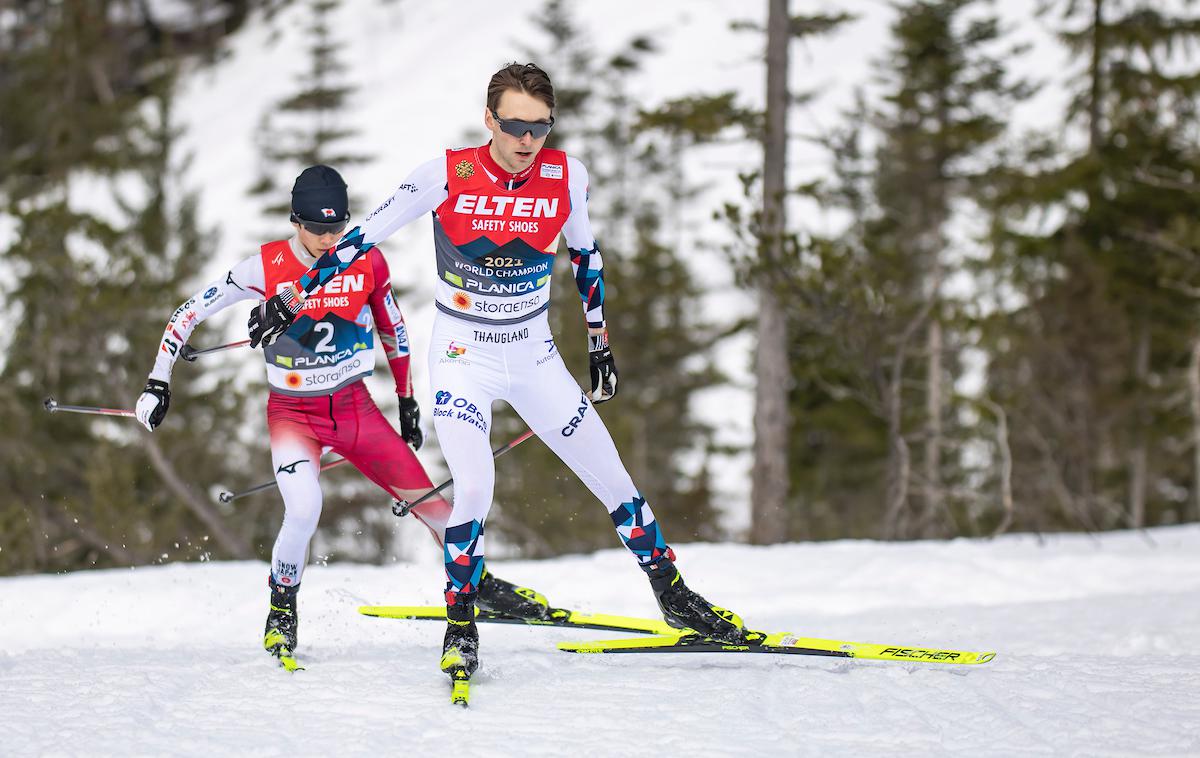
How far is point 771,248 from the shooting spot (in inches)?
409

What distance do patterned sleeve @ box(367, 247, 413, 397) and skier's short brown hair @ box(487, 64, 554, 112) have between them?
3.89 ft

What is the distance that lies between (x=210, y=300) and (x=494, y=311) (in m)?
1.67

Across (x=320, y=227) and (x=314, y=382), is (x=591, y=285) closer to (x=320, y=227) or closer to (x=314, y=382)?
(x=320, y=227)

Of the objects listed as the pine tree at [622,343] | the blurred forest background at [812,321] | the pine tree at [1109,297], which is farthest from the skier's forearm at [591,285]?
the pine tree at [1109,297]

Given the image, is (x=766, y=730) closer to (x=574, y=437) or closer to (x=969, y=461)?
(x=574, y=437)

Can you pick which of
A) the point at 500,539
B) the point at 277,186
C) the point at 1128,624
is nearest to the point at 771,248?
the point at 1128,624

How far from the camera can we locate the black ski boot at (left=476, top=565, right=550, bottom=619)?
17.5ft

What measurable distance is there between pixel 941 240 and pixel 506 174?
57.9ft

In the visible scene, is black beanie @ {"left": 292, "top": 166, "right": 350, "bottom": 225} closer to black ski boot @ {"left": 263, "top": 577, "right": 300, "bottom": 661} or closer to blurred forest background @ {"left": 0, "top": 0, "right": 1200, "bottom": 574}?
black ski boot @ {"left": 263, "top": 577, "right": 300, "bottom": 661}

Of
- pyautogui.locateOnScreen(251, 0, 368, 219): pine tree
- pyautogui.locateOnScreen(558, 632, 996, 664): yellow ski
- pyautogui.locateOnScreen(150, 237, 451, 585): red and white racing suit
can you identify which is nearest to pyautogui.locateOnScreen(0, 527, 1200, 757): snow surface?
pyautogui.locateOnScreen(558, 632, 996, 664): yellow ski

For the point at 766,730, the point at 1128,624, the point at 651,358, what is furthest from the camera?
the point at 651,358

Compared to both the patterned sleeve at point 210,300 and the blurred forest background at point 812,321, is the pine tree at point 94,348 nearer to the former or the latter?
the blurred forest background at point 812,321

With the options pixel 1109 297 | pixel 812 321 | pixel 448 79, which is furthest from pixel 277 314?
pixel 448 79

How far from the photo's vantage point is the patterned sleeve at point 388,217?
4270 millimetres
